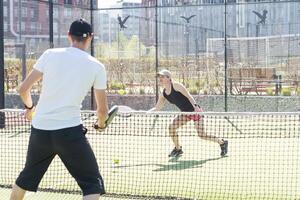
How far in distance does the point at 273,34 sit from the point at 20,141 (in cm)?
1096

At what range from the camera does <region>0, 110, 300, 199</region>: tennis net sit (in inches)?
257

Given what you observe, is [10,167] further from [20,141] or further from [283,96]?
[283,96]

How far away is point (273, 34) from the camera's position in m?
19.1

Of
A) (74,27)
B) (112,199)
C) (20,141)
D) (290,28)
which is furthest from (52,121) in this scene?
(290,28)

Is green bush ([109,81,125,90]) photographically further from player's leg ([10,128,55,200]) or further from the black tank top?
player's leg ([10,128,55,200])

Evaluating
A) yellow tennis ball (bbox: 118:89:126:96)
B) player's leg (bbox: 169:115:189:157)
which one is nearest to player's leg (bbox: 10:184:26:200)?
player's leg (bbox: 169:115:189:157)

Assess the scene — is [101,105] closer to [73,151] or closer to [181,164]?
[73,151]

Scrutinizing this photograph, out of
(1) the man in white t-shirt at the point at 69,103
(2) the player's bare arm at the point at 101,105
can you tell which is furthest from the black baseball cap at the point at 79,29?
(2) the player's bare arm at the point at 101,105

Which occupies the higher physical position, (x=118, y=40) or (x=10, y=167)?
(x=118, y=40)

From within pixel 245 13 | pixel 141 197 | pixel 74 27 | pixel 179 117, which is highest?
pixel 245 13

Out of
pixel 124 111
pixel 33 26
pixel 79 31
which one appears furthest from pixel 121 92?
pixel 79 31

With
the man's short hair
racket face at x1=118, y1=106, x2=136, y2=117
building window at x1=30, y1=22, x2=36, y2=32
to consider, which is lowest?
racket face at x1=118, y1=106, x2=136, y2=117

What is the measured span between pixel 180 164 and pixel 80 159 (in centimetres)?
418

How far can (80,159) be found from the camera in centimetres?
434
